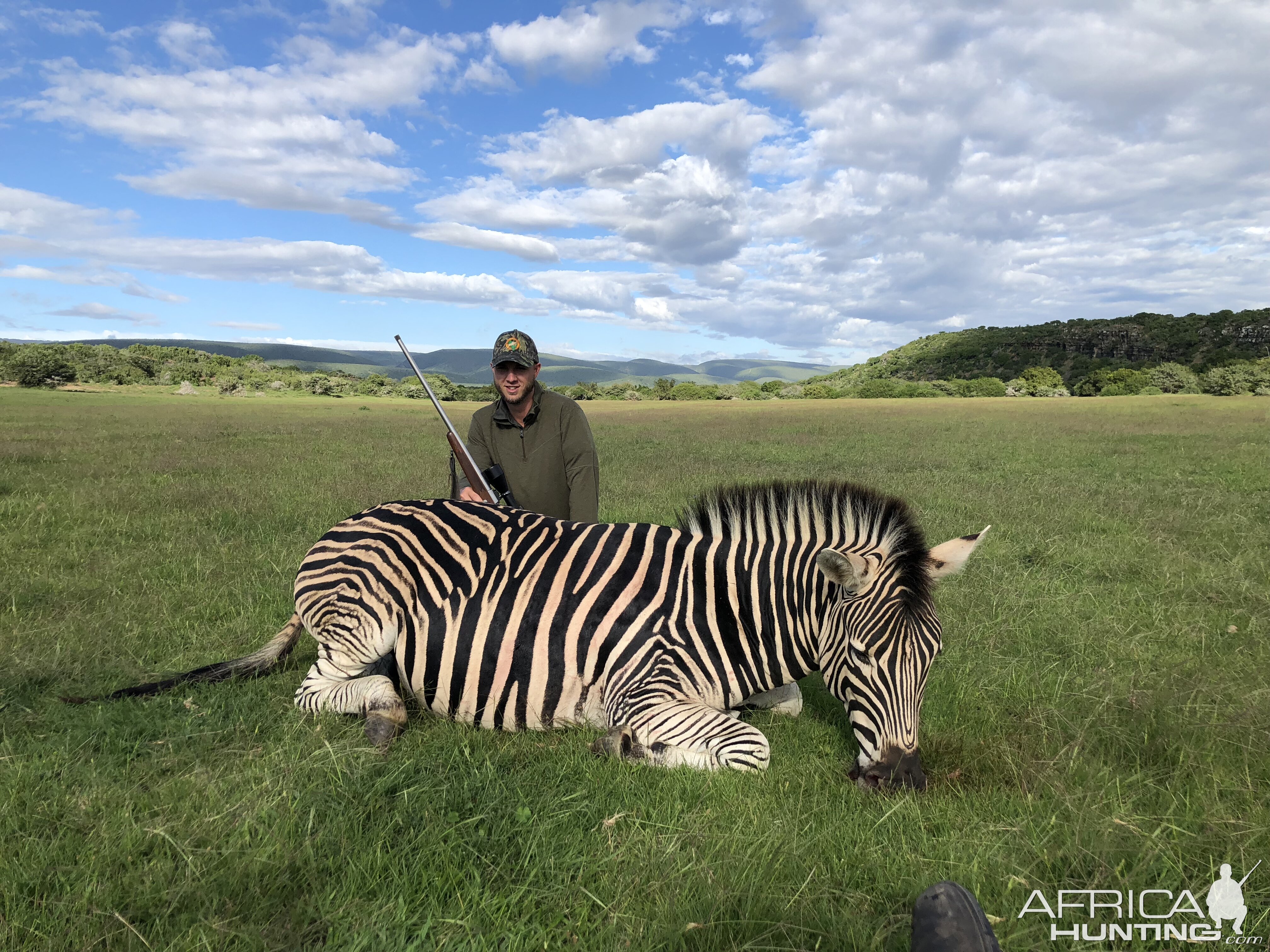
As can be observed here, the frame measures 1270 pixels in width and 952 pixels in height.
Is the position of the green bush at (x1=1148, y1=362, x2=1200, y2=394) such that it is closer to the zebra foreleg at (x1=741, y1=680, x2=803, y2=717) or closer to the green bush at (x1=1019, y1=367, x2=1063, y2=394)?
the green bush at (x1=1019, y1=367, x2=1063, y2=394)

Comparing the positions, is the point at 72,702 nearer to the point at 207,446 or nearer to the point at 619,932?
the point at 619,932

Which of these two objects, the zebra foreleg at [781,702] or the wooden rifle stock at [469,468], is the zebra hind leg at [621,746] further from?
the wooden rifle stock at [469,468]

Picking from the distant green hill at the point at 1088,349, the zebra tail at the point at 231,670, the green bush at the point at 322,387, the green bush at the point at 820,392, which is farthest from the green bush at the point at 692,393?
the zebra tail at the point at 231,670

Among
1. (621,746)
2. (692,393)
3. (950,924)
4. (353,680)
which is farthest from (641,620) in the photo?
(692,393)

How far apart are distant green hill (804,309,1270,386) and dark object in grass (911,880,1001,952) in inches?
3799

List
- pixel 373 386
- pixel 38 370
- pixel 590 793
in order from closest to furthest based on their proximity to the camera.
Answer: pixel 590 793 < pixel 38 370 < pixel 373 386

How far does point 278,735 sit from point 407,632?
0.93m

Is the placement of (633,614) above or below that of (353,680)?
above

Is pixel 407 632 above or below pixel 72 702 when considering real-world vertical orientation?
above

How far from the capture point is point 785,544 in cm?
440

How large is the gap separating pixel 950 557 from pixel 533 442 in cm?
392

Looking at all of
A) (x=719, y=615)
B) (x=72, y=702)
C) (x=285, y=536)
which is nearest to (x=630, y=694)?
(x=719, y=615)

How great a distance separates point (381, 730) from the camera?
4168mm

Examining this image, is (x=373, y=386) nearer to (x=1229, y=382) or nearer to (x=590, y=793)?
(x=1229, y=382)
